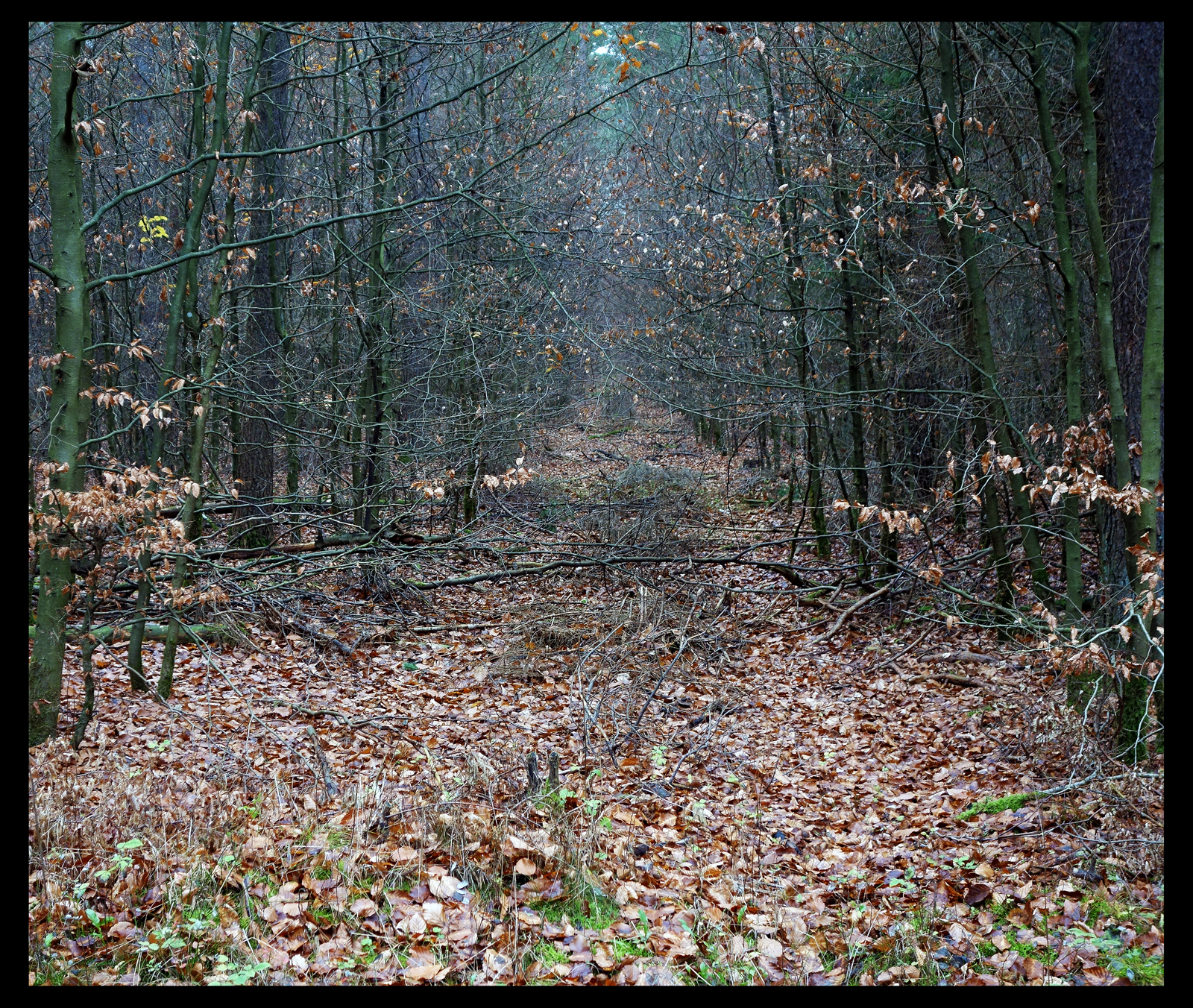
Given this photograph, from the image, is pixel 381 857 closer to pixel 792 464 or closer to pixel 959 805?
pixel 959 805

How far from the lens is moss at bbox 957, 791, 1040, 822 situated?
5035 millimetres

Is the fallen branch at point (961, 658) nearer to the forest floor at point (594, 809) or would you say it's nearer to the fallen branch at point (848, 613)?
the forest floor at point (594, 809)

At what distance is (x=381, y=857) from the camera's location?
4.05 metres

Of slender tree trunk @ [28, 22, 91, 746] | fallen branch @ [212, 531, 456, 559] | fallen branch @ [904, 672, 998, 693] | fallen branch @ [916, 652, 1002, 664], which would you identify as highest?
slender tree trunk @ [28, 22, 91, 746]

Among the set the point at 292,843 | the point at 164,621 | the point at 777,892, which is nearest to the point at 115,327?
the point at 164,621

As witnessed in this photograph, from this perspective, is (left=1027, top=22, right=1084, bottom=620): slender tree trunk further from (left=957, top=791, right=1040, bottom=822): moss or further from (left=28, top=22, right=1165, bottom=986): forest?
(left=957, top=791, right=1040, bottom=822): moss

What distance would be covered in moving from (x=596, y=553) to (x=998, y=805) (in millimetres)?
6551

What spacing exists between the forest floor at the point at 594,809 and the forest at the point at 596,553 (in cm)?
4

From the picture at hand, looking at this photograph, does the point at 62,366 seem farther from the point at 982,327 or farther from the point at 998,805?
the point at 982,327

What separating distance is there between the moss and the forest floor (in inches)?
1.1

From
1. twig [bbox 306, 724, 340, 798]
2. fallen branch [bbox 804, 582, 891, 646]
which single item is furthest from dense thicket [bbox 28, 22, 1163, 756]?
twig [bbox 306, 724, 340, 798]

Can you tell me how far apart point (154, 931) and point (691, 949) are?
228 cm

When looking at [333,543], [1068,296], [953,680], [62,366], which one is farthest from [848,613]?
[62,366]

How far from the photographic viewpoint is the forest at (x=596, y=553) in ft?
12.5
